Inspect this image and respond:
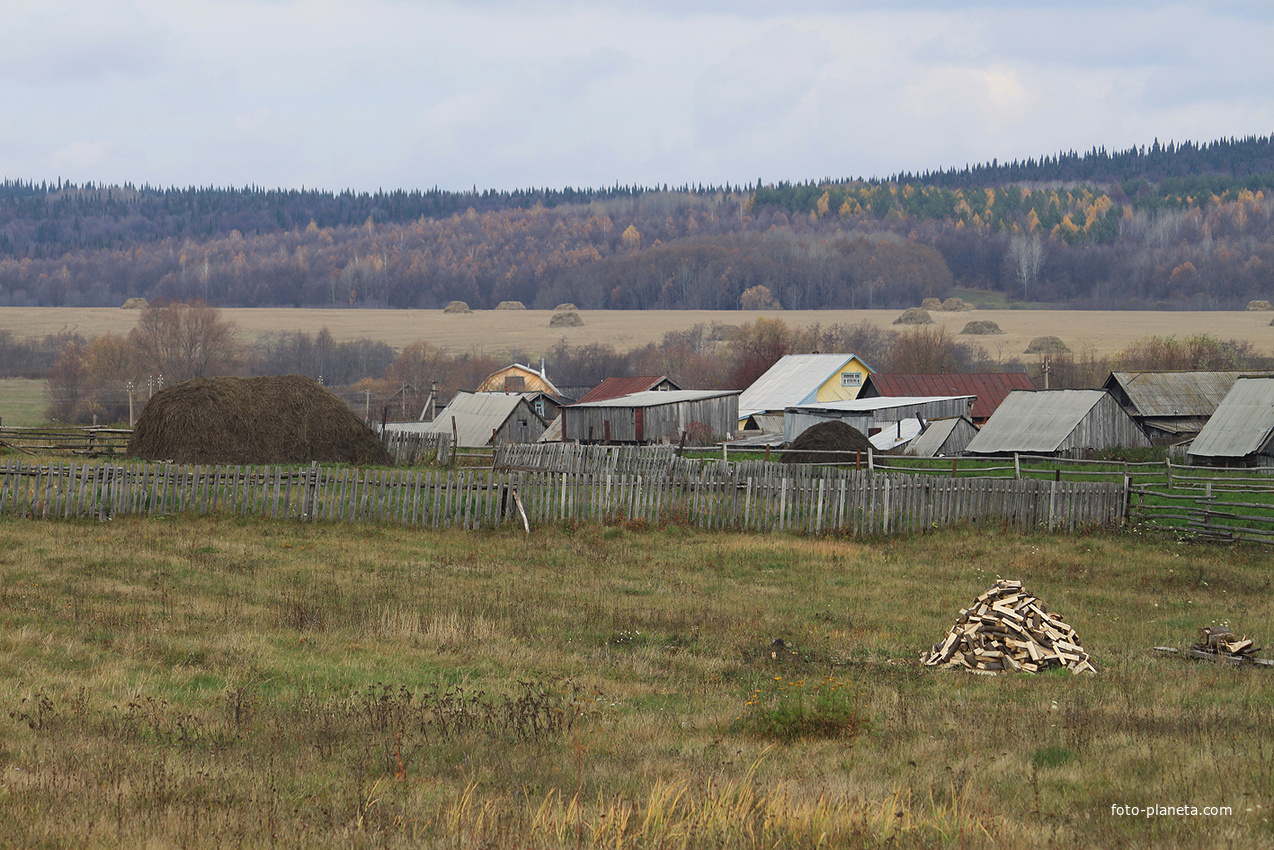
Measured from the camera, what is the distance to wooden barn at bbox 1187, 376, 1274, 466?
36.2 m

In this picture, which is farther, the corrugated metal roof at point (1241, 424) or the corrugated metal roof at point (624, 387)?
the corrugated metal roof at point (624, 387)

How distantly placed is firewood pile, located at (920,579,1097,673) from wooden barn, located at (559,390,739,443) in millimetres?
41948

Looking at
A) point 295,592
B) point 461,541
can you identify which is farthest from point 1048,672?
point 461,541

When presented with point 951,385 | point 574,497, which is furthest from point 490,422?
point 574,497

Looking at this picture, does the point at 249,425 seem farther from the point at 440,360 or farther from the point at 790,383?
the point at 440,360

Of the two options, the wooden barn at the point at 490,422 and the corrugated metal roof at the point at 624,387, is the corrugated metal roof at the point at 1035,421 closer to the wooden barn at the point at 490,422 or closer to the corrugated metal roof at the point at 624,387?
the corrugated metal roof at the point at 624,387

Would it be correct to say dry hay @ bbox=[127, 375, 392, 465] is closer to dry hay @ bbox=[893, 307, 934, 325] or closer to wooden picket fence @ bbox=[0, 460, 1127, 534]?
wooden picket fence @ bbox=[0, 460, 1127, 534]

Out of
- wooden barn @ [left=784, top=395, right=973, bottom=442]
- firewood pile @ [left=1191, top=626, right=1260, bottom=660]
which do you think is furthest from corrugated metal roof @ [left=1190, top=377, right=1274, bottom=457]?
firewood pile @ [left=1191, top=626, right=1260, bottom=660]

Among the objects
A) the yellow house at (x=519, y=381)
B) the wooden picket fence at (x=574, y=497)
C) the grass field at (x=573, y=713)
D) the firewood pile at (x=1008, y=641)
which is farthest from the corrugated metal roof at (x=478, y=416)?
the firewood pile at (x=1008, y=641)

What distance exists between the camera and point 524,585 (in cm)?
1598

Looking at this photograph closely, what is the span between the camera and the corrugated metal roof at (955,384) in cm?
6538

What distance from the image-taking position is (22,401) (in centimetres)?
8731

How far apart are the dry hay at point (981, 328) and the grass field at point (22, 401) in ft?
361

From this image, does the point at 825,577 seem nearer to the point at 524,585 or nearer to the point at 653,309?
the point at 524,585
